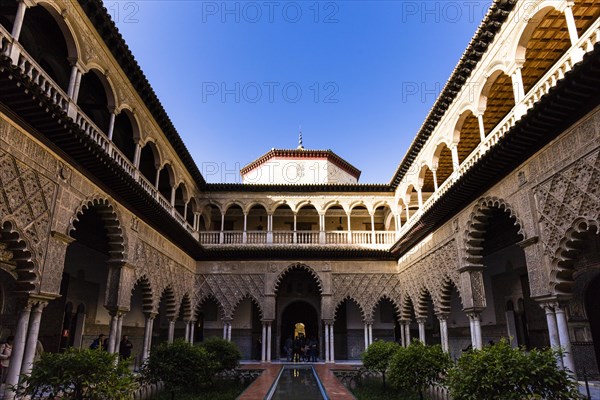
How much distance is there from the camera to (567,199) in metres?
6.38

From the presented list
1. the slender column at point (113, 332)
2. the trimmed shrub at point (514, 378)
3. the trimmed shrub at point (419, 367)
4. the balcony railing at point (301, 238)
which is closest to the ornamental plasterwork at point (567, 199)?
the trimmed shrub at point (514, 378)

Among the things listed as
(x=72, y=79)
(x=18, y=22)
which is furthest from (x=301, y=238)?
(x=18, y=22)

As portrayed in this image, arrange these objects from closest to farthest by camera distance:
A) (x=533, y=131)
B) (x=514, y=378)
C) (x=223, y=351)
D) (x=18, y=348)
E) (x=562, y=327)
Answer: (x=514, y=378)
(x=18, y=348)
(x=562, y=327)
(x=533, y=131)
(x=223, y=351)

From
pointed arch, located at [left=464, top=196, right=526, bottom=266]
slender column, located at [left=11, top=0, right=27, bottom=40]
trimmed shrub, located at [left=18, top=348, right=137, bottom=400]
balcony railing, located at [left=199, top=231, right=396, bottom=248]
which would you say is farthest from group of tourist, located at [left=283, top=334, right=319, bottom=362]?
slender column, located at [left=11, top=0, right=27, bottom=40]

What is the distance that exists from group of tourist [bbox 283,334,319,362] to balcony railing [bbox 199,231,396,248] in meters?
4.30

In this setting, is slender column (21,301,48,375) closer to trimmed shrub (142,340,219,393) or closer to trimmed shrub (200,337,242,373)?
trimmed shrub (142,340,219,393)

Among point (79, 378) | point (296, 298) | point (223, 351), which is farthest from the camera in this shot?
point (296, 298)

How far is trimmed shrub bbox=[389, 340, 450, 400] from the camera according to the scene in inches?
311

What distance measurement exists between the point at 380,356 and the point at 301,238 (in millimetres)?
7227

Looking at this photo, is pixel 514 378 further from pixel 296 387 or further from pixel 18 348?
pixel 18 348

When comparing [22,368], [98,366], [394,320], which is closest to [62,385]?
[98,366]

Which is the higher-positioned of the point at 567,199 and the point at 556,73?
the point at 556,73

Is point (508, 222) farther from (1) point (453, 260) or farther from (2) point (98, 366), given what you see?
(2) point (98, 366)

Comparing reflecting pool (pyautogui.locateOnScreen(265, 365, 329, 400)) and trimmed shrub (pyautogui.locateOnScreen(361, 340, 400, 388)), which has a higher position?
trimmed shrub (pyautogui.locateOnScreen(361, 340, 400, 388))
